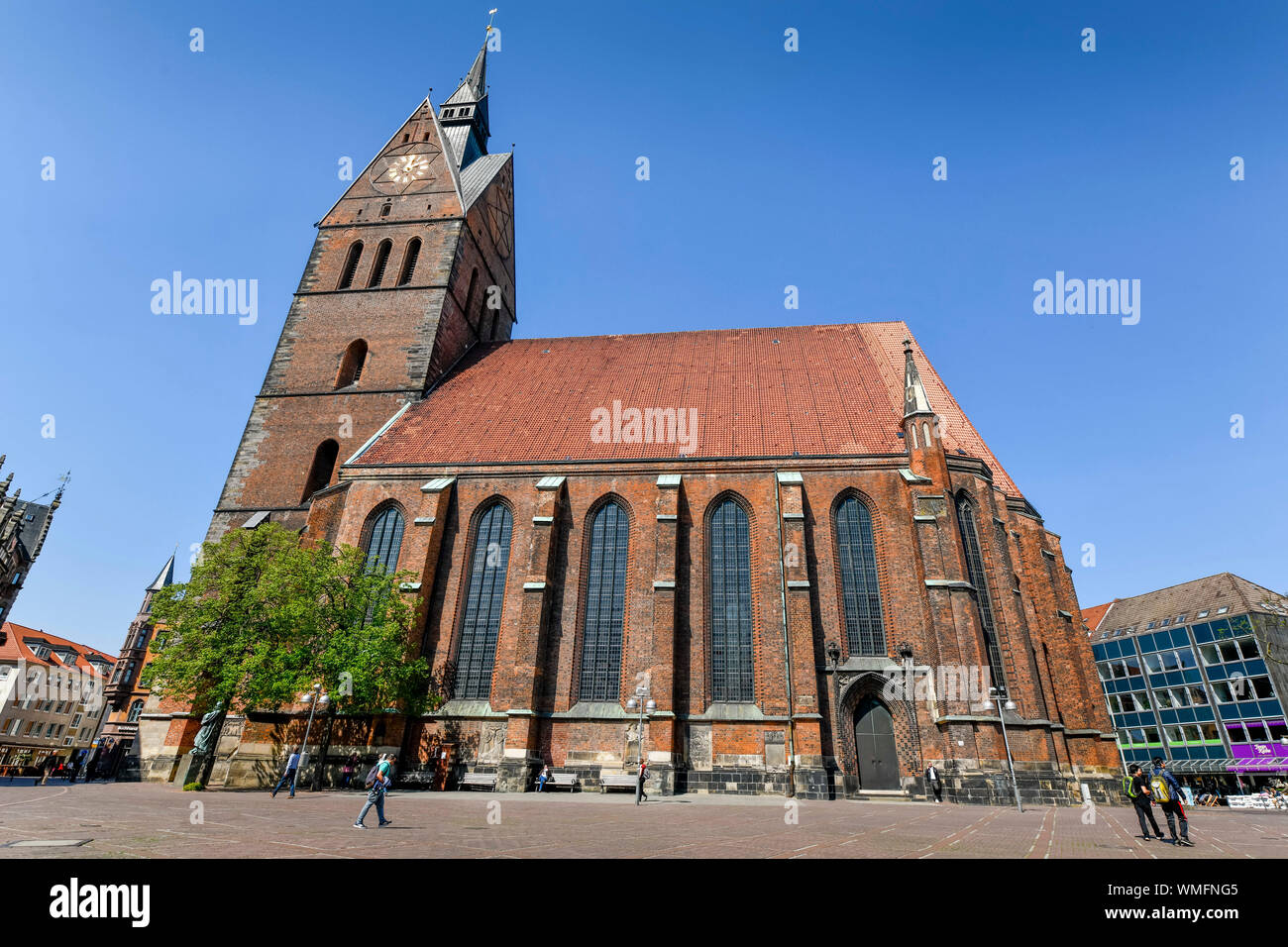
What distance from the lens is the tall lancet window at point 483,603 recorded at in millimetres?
21266

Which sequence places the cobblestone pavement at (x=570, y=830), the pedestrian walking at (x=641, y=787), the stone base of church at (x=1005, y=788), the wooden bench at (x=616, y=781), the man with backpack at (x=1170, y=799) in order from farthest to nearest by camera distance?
the wooden bench at (x=616, y=781)
the stone base of church at (x=1005, y=788)
the pedestrian walking at (x=641, y=787)
the man with backpack at (x=1170, y=799)
the cobblestone pavement at (x=570, y=830)

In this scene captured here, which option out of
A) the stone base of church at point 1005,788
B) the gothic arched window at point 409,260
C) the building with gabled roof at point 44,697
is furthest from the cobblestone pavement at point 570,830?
the building with gabled roof at point 44,697

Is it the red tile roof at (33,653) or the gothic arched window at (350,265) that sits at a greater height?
the gothic arched window at (350,265)

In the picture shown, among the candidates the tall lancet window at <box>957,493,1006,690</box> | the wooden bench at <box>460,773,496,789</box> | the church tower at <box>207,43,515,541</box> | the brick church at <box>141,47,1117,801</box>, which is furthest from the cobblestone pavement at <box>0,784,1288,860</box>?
the church tower at <box>207,43,515,541</box>

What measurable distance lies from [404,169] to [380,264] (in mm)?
6575

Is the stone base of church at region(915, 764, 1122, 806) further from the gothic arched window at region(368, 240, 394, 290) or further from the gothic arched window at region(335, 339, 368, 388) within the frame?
the gothic arched window at region(368, 240, 394, 290)

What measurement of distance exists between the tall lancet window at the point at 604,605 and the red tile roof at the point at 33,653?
60.4 meters

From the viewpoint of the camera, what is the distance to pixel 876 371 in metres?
27.2

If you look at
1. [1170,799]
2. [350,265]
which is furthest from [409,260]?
[1170,799]

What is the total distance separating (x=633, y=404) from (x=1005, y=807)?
18.0 m

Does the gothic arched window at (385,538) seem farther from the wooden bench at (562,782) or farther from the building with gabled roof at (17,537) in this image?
the building with gabled roof at (17,537)

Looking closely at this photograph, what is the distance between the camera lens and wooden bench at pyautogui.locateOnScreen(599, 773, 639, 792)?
60.8 feet
